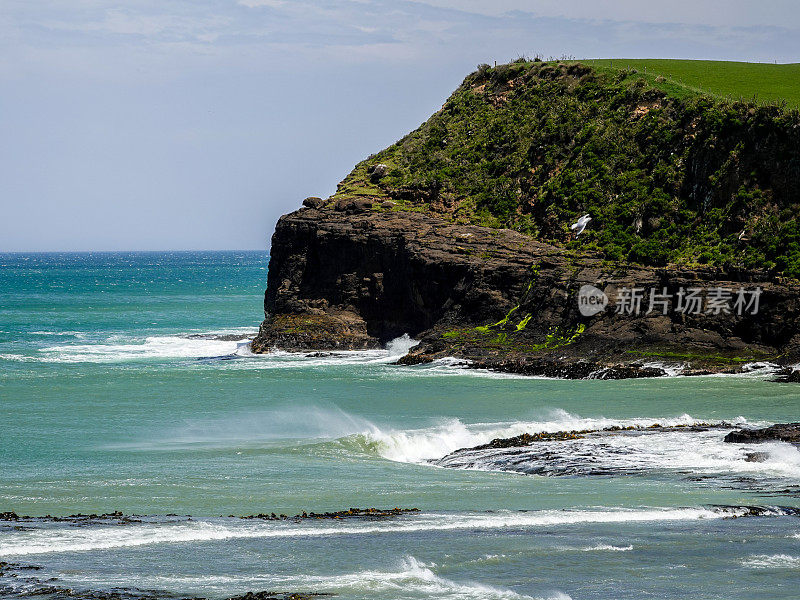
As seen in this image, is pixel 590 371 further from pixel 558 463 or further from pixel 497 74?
pixel 497 74

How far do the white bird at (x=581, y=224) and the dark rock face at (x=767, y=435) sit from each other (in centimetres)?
2914

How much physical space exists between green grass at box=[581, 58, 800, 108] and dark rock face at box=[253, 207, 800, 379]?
13998 mm

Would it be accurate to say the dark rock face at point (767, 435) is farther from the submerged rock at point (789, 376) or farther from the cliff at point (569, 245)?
the cliff at point (569, 245)

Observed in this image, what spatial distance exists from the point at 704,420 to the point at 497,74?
48.1 meters

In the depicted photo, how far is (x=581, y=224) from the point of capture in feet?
175

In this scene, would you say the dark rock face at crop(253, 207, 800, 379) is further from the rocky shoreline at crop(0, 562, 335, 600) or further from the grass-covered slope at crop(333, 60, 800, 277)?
the rocky shoreline at crop(0, 562, 335, 600)

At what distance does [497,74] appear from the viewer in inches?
2872

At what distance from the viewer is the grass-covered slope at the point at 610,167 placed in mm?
47625

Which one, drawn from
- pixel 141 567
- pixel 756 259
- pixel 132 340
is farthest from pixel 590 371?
pixel 132 340

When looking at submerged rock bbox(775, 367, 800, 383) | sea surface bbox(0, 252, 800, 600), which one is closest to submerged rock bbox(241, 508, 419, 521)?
sea surface bbox(0, 252, 800, 600)

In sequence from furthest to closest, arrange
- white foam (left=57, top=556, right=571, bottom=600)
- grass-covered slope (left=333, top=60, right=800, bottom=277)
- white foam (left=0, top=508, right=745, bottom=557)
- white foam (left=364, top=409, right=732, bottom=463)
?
grass-covered slope (left=333, top=60, right=800, bottom=277), white foam (left=364, top=409, right=732, bottom=463), white foam (left=0, top=508, right=745, bottom=557), white foam (left=57, top=556, right=571, bottom=600)

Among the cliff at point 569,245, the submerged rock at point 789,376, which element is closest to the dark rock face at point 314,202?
the cliff at point 569,245

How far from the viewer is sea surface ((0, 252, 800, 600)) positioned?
13.3m

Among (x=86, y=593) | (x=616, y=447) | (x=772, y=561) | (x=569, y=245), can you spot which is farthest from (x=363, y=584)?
(x=569, y=245)
